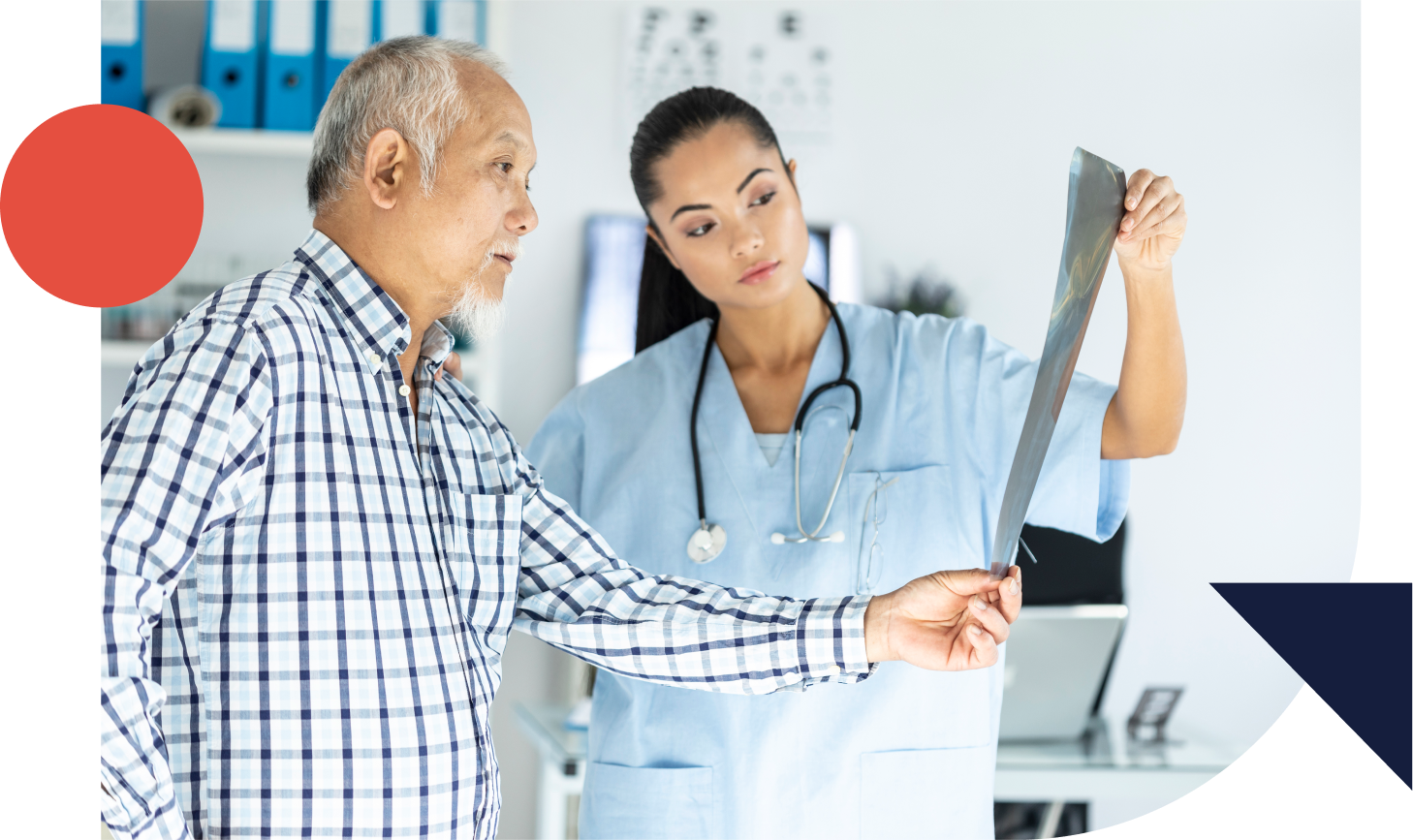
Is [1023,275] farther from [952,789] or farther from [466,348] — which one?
[952,789]

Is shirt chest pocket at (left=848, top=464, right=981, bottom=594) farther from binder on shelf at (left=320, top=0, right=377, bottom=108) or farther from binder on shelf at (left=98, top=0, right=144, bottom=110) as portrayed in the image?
binder on shelf at (left=98, top=0, right=144, bottom=110)

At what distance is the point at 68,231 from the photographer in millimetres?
928

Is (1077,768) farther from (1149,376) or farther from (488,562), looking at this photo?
(488,562)

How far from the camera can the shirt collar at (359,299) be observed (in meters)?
0.86

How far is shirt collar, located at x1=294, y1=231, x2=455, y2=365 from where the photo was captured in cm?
86

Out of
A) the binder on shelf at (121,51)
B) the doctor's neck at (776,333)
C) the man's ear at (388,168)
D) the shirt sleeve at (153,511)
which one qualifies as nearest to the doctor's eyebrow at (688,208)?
the doctor's neck at (776,333)

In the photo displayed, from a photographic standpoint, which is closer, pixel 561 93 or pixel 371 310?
pixel 371 310

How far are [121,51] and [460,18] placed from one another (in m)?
0.62

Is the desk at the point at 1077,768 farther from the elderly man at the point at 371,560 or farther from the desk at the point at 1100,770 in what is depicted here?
the elderly man at the point at 371,560

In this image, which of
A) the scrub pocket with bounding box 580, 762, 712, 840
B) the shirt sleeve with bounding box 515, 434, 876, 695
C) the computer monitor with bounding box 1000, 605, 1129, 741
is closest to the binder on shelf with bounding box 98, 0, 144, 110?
the shirt sleeve with bounding box 515, 434, 876, 695

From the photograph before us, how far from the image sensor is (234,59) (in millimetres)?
1972

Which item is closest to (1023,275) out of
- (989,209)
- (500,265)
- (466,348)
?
(989,209)

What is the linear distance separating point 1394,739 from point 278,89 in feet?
7.91

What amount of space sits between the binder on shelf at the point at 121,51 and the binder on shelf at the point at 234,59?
114 mm
